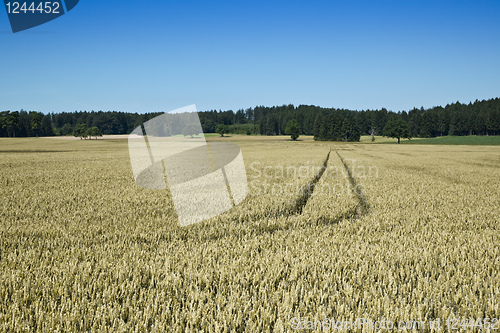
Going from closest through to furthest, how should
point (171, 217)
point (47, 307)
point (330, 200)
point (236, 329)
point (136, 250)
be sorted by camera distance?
point (236, 329), point (47, 307), point (136, 250), point (171, 217), point (330, 200)

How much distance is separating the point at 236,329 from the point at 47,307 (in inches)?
73.2

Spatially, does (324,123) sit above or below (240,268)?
above

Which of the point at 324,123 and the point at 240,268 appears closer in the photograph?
the point at 240,268

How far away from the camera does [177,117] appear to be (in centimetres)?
651

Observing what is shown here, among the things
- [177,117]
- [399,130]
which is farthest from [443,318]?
[399,130]

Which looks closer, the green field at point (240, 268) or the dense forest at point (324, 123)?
the green field at point (240, 268)

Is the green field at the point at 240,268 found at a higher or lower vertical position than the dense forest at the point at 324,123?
lower

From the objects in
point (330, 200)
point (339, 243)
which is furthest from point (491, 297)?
point (330, 200)

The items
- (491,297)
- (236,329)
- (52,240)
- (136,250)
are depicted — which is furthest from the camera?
(52,240)

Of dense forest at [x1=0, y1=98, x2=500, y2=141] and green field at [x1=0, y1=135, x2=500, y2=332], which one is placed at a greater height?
dense forest at [x1=0, y1=98, x2=500, y2=141]

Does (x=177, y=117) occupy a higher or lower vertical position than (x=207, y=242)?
higher

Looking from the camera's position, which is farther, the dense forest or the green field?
the dense forest

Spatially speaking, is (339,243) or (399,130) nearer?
(339,243)

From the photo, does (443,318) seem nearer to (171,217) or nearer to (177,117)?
(171,217)
